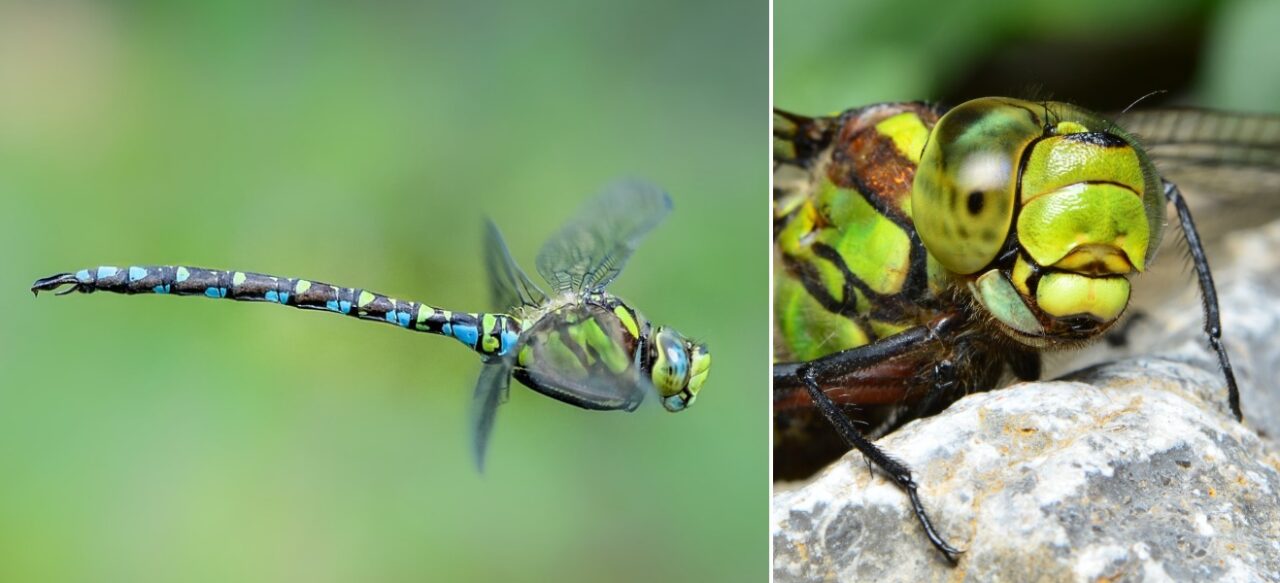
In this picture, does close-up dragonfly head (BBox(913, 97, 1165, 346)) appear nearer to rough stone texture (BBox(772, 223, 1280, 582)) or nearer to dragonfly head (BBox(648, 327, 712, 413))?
rough stone texture (BBox(772, 223, 1280, 582))

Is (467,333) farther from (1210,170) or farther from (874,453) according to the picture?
(1210,170)

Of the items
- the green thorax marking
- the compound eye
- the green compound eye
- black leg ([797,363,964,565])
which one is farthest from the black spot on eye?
the compound eye

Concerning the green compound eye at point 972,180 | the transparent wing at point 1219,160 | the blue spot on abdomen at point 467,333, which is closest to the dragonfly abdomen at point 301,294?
the blue spot on abdomen at point 467,333

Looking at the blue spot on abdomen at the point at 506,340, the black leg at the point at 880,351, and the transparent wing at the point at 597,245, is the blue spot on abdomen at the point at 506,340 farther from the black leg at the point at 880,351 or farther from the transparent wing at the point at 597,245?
the black leg at the point at 880,351

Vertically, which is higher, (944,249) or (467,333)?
(944,249)

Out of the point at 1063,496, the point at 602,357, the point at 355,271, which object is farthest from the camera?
the point at 355,271

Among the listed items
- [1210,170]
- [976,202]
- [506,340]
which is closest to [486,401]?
[506,340]
